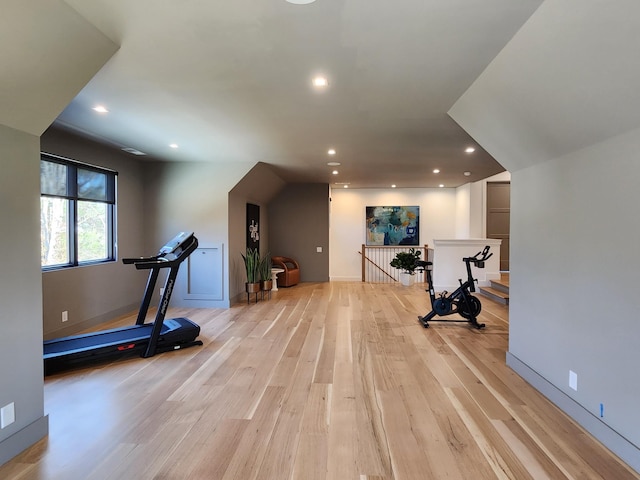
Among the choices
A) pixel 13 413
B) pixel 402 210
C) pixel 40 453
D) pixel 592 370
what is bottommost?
pixel 40 453

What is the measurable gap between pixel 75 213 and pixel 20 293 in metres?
2.82

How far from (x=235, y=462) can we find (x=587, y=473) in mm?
2028

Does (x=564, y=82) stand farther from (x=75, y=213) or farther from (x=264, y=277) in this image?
(x=264, y=277)

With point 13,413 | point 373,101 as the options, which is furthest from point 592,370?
point 13,413

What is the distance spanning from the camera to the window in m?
4.02

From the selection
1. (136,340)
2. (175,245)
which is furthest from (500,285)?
(136,340)

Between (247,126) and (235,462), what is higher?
(247,126)

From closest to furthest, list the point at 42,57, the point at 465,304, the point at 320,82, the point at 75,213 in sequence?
the point at 42,57 → the point at 320,82 → the point at 75,213 → the point at 465,304

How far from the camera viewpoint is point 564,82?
198cm

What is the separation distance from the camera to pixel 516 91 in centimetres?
235

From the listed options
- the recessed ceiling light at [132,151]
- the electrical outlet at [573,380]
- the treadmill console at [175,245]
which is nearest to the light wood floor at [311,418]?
the electrical outlet at [573,380]

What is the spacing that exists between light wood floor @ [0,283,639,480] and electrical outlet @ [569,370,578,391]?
260 mm

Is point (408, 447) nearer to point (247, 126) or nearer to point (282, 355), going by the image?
point (282, 355)

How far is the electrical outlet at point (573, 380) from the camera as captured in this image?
2451 millimetres
